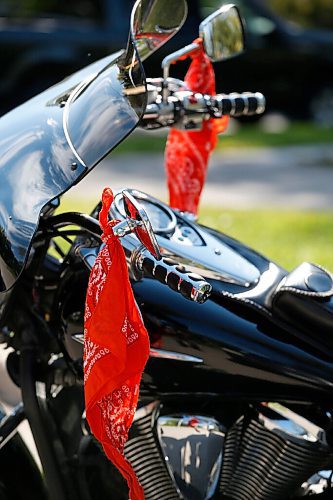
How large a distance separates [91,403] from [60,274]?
1.46 ft

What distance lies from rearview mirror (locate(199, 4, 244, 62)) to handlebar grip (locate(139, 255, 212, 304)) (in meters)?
0.77

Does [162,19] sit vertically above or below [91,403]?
above

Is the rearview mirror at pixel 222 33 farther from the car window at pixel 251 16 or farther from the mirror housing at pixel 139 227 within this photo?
the car window at pixel 251 16

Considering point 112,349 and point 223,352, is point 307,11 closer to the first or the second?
point 223,352

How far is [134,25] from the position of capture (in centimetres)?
181

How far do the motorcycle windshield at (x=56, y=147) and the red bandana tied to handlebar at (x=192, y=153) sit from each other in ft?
1.69

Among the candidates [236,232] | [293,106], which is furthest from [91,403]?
[293,106]

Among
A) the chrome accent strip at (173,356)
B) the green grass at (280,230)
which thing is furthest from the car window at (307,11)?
the chrome accent strip at (173,356)

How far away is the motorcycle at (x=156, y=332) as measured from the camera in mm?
1771

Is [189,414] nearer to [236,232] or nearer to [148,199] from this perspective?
[148,199]

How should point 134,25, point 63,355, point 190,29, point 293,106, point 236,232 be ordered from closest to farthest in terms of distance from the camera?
point 134,25 < point 63,355 < point 236,232 < point 190,29 < point 293,106

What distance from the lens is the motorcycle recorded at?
5.81 feet

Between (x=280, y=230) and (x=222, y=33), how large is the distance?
11.3ft

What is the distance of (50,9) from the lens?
1032 cm
